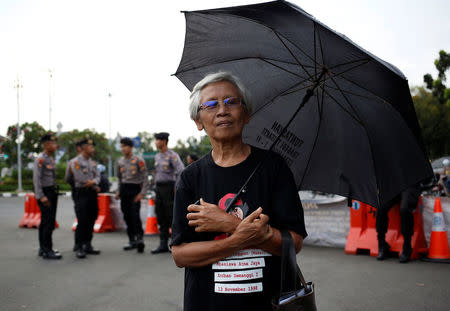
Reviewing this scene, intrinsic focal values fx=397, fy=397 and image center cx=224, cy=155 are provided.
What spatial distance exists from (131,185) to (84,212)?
104cm

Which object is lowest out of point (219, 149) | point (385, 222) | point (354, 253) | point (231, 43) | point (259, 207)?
point (354, 253)

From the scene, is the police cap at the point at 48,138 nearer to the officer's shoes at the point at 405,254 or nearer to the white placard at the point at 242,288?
the officer's shoes at the point at 405,254

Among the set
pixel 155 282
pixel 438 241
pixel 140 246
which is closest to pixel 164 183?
pixel 140 246

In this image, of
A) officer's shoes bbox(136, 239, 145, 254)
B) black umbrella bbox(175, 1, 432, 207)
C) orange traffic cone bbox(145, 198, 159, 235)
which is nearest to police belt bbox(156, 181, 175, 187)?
officer's shoes bbox(136, 239, 145, 254)

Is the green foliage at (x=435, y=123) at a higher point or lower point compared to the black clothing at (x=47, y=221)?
higher

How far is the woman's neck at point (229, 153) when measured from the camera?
1.85 meters

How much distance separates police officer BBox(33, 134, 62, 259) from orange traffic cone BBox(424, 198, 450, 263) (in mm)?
6235

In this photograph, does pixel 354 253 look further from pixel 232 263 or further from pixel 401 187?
pixel 232 263

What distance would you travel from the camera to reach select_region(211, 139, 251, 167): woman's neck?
1.85 metres

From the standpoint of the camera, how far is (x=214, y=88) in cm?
192

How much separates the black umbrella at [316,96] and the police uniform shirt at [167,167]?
4.95m

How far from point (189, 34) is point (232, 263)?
1639mm

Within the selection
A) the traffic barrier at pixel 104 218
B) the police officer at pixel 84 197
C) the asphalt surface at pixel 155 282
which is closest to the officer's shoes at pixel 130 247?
the asphalt surface at pixel 155 282

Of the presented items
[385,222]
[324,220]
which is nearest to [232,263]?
[385,222]
